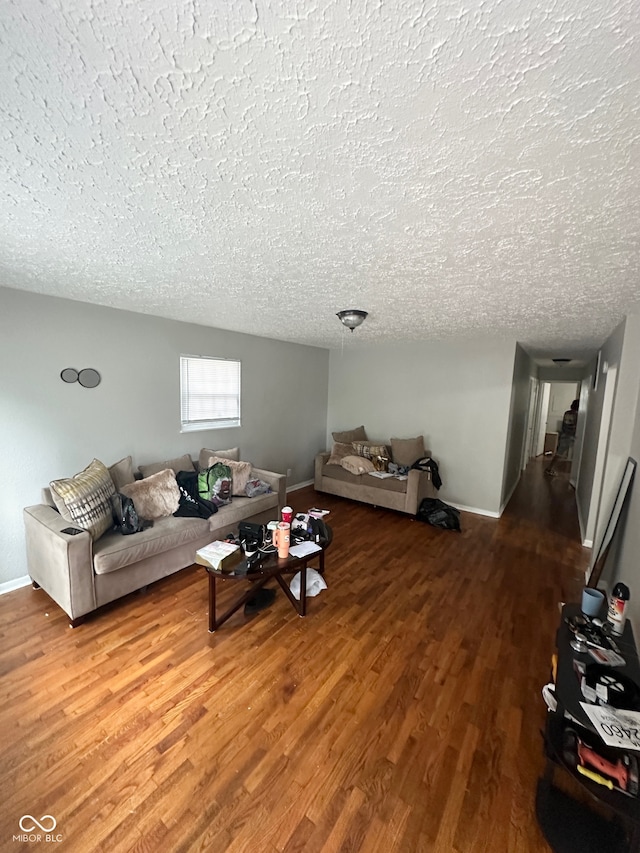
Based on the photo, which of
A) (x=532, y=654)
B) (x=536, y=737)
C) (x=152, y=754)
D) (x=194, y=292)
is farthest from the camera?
(x=194, y=292)

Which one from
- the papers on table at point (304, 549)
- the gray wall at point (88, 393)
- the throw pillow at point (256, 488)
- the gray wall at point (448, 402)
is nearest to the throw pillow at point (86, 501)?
the gray wall at point (88, 393)

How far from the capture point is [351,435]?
5.30 metres

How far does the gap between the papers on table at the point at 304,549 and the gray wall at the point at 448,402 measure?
295 centimetres

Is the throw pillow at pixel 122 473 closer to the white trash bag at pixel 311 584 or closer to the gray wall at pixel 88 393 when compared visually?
the gray wall at pixel 88 393

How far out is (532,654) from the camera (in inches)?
84.0

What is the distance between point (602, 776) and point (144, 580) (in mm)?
2729

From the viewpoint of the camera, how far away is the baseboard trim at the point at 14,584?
2.61 metres

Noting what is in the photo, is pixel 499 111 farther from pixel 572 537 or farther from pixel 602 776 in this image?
pixel 572 537

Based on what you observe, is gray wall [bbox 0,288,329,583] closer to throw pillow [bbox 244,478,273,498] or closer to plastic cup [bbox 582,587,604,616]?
throw pillow [bbox 244,478,273,498]

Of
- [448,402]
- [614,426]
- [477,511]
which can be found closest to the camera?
[614,426]

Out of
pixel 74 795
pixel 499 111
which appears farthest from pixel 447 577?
pixel 499 111

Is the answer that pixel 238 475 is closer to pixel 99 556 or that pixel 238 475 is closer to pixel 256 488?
pixel 256 488

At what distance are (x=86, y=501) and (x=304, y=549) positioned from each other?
1.59m

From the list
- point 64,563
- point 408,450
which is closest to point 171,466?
point 64,563
